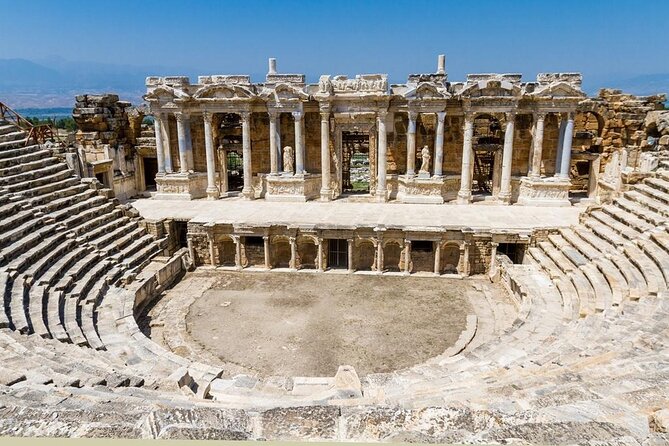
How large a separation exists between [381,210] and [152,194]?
38.3ft

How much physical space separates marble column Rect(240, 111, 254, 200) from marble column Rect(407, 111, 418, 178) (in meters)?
7.29

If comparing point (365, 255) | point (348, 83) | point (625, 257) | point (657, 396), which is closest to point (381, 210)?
point (365, 255)

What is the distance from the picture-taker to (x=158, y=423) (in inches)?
146

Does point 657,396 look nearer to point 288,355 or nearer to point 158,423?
point 158,423

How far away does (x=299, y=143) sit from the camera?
2200 cm

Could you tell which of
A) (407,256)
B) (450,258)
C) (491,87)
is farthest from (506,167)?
(407,256)

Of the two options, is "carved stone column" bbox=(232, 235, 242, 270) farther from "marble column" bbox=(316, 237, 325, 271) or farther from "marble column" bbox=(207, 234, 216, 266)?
"marble column" bbox=(316, 237, 325, 271)

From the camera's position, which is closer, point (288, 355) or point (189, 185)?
point (288, 355)

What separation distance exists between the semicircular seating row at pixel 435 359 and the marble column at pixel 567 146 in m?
5.13

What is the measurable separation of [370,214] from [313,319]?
21.8 ft

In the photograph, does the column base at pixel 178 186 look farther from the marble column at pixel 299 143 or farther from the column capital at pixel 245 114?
the marble column at pixel 299 143

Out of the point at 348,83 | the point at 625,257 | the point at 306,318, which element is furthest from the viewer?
the point at 348,83

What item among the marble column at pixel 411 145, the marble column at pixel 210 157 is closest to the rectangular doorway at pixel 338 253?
the marble column at pixel 411 145

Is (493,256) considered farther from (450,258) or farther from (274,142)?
(274,142)
